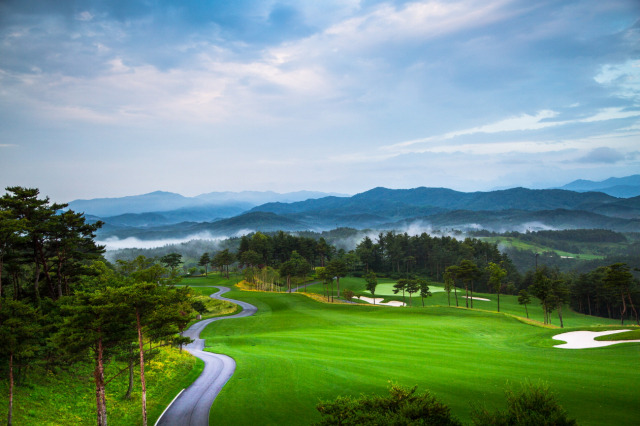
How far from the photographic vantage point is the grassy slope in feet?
64.7

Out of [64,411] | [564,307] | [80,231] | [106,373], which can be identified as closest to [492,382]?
[64,411]

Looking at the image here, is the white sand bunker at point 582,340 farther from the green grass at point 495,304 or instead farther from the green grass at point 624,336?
the green grass at point 495,304

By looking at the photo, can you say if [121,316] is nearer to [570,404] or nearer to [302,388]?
[302,388]

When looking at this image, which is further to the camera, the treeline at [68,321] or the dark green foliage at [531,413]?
the treeline at [68,321]

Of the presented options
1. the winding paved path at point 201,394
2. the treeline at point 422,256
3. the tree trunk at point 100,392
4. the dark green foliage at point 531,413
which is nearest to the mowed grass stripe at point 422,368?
the winding paved path at point 201,394

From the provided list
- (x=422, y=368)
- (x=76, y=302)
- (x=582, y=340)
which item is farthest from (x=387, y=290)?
(x=76, y=302)

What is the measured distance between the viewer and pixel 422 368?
26719mm

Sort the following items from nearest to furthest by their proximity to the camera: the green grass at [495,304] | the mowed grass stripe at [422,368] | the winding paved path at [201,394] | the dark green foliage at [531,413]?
1. the dark green foliage at [531,413]
2. the mowed grass stripe at [422,368]
3. the winding paved path at [201,394]
4. the green grass at [495,304]

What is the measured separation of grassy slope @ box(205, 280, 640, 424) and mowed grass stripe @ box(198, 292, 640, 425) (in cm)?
6

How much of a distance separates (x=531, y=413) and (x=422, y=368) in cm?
1695

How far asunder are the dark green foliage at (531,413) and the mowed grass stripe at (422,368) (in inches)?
129

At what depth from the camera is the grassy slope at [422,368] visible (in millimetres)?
19734

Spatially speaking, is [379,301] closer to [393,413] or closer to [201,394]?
[201,394]

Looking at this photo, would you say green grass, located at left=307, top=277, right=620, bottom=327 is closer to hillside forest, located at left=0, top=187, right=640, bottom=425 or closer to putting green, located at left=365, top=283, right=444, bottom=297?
putting green, located at left=365, top=283, right=444, bottom=297
